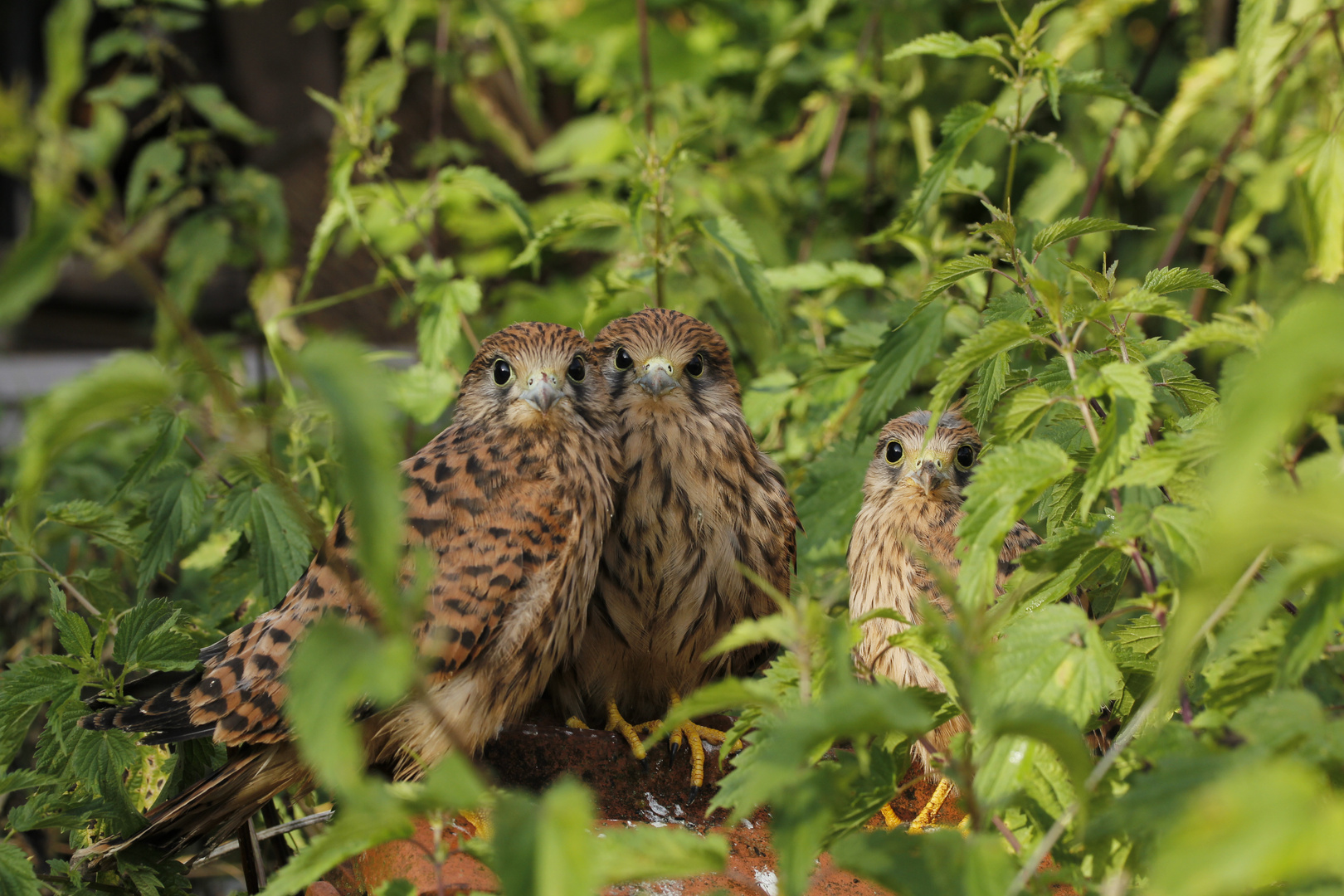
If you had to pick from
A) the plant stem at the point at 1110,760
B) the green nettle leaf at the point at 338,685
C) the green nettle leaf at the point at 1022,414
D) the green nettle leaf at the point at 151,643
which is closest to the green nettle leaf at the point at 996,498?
the green nettle leaf at the point at 1022,414

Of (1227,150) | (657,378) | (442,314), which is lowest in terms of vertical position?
(657,378)

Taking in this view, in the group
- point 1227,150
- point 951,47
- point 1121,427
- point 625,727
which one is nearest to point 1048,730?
point 1121,427

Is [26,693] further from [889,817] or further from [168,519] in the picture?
[889,817]

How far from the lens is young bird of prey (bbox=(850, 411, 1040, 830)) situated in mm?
2287

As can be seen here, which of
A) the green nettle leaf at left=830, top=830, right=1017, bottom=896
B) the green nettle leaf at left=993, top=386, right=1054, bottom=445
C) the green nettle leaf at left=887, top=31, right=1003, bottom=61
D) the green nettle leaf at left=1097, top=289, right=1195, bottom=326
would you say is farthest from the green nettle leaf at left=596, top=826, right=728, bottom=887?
the green nettle leaf at left=887, top=31, right=1003, bottom=61

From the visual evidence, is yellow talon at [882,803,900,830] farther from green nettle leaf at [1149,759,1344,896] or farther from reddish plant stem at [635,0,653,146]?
reddish plant stem at [635,0,653,146]

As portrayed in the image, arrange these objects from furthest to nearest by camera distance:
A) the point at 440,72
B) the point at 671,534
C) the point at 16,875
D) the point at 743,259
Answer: the point at 440,72, the point at 743,259, the point at 671,534, the point at 16,875

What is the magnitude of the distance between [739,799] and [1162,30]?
144 inches

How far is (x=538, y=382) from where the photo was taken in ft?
7.64

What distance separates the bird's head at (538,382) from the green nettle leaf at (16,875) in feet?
3.98

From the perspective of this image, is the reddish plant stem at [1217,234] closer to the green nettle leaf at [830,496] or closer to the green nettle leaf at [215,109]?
the green nettle leaf at [830,496]

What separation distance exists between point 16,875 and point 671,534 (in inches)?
53.9

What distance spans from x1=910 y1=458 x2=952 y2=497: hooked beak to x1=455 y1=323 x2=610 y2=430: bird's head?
0.76 meters

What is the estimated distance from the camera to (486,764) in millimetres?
2219
